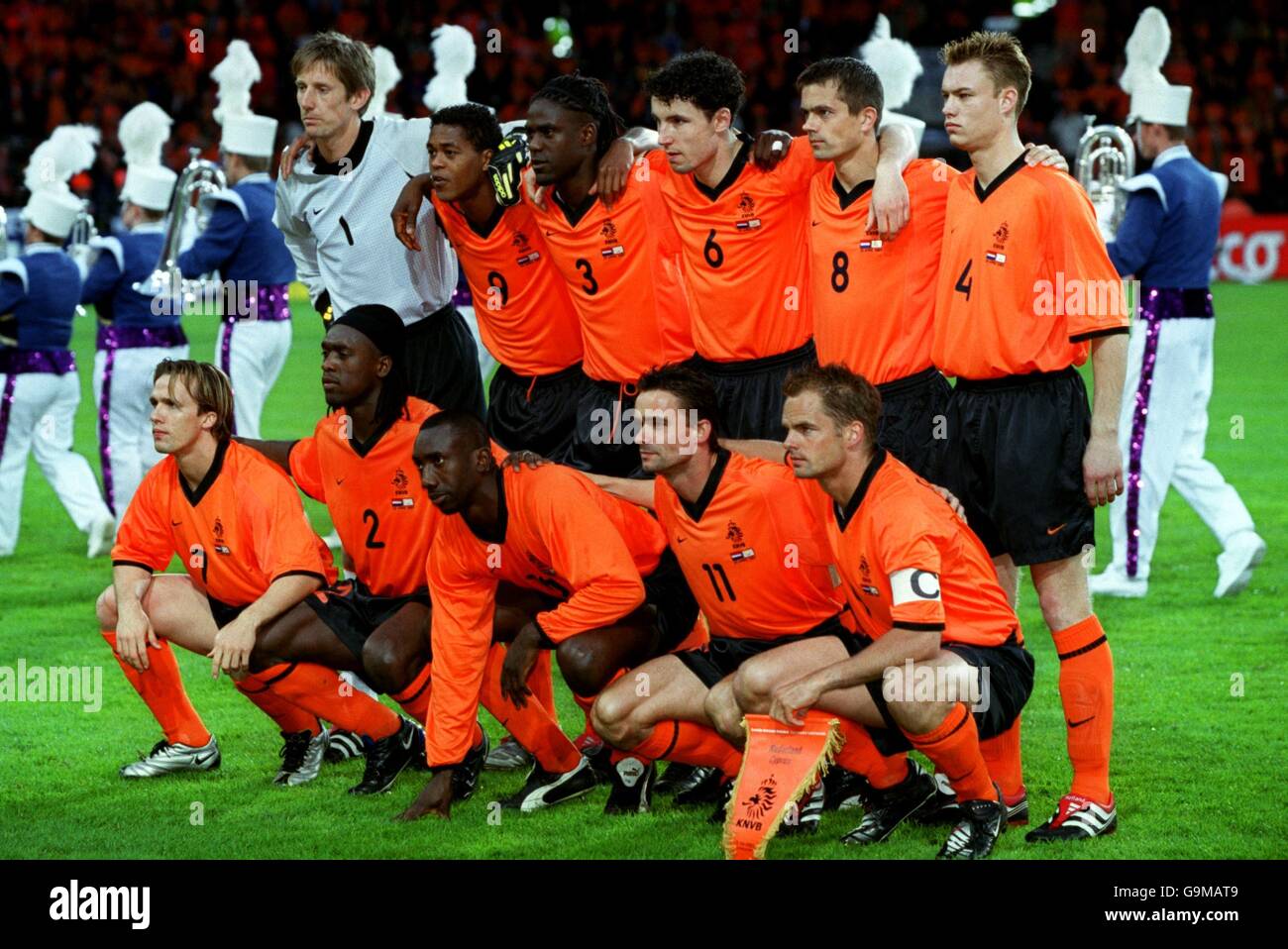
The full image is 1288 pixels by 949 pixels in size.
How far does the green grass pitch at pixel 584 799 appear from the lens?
497 cm

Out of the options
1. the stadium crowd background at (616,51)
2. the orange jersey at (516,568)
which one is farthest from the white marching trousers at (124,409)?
the stadium crowd background at (616,51)

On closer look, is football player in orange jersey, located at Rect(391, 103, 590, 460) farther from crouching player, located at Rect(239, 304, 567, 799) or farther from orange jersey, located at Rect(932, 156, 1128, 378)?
orange jersey, located at Rect(932, 156, 1128, 378)

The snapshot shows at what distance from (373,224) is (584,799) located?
212cm

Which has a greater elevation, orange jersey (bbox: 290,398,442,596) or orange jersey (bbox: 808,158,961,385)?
orange jersey (bbox: 808,158,961,385)

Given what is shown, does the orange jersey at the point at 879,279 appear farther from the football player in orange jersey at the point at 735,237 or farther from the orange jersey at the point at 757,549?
the orange jersey at the point at 757,549

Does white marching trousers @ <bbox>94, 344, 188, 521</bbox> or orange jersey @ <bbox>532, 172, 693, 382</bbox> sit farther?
white marching trousers @ <bbox>94, 344, 188, 521</bbox>

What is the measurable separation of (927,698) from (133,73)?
24.8 m

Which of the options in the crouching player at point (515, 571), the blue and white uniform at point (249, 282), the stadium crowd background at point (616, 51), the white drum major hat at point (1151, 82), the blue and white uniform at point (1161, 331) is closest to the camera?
the crouching player at point (515, 571)

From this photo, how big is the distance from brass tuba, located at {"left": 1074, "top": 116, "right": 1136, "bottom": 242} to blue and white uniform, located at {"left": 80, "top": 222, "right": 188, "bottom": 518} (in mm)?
5215

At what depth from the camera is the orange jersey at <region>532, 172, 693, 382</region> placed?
5.68m

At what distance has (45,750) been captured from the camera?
6078mm

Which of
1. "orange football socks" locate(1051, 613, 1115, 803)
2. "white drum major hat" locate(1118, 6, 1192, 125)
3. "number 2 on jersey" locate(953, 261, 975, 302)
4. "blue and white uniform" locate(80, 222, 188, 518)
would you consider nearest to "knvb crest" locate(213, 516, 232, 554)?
"number 2 on jersey" locate(953, 261, 975, 302)

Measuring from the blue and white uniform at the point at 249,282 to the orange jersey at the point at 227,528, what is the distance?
3644mm

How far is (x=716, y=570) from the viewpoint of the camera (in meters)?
5.16
